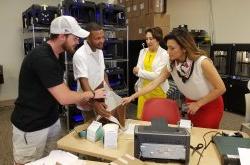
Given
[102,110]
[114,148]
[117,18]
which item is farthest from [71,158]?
[117,18]

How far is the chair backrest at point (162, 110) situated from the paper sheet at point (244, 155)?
2.81ft

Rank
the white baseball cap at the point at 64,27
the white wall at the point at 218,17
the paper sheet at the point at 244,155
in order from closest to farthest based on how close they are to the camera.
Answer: the paper sheet at the point at 244,155
the white baseball cap at the point at 64,27
the white wall at the point at 218,17

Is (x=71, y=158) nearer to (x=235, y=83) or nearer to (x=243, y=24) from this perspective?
(x=235, y=83)

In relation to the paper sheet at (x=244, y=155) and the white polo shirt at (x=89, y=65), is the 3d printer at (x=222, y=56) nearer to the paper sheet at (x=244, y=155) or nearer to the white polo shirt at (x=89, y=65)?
the white polo shirt at (x=89, y=65)

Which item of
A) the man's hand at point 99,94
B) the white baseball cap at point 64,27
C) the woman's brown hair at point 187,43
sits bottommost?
the man's hand at point 99,94

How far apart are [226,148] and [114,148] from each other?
0.66 metres

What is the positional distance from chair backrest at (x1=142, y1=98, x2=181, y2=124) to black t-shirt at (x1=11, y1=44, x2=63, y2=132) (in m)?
0.83

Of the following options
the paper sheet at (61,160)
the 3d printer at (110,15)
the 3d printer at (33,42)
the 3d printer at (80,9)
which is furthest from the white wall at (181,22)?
the paper sheet at (61,160)

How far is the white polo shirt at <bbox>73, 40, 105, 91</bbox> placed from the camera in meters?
2.30

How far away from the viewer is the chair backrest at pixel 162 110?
223 cm

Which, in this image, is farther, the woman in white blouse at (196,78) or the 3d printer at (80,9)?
the 3d printer at (80,9)

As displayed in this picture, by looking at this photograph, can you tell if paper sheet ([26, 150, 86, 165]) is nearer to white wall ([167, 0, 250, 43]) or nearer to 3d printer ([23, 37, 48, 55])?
3d printer ([23, 37, 48, 55])

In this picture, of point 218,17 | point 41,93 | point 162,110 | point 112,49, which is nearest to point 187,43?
point 162,110

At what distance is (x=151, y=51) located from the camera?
2.99 m
